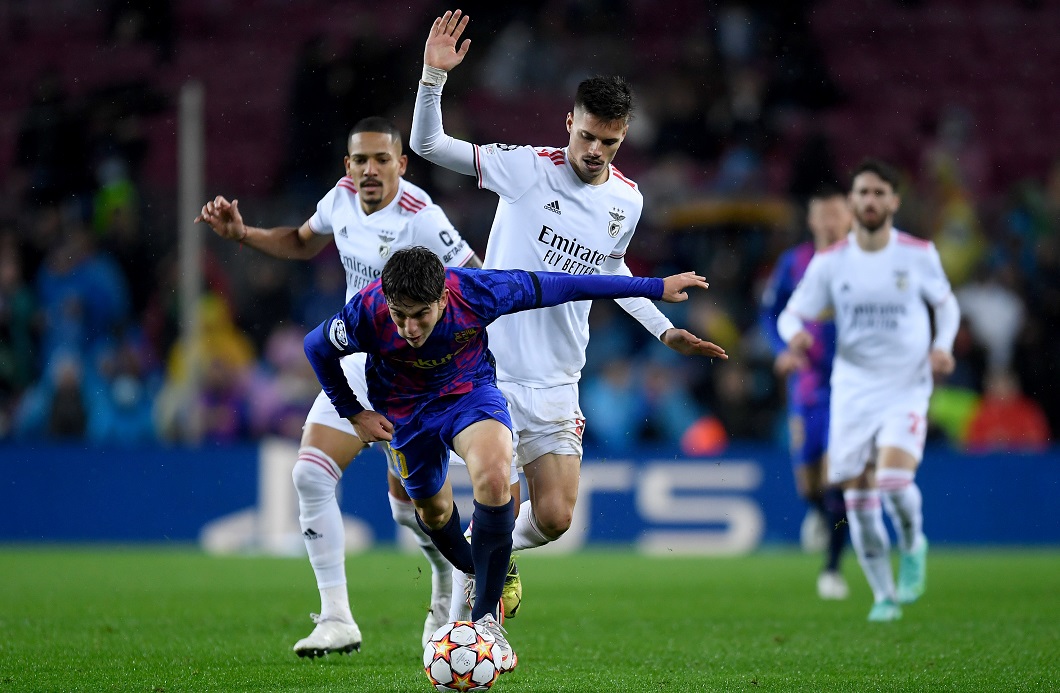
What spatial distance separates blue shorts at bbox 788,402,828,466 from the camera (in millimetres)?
10445

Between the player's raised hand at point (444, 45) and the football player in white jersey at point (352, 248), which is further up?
the player's raised hand at point (444, 45)

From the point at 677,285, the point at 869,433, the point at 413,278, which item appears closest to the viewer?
the point at 413,278

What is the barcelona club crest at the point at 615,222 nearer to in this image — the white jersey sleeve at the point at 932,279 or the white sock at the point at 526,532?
the white sock at the point at 526,532

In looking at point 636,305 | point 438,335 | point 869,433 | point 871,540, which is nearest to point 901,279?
point 869,433

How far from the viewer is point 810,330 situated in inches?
420

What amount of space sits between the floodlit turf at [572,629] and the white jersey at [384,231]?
181 cm

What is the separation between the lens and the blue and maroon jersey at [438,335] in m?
5.67

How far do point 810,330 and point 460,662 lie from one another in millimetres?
6028

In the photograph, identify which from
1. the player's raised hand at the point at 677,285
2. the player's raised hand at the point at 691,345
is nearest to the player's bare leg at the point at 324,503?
the player's raised hand at the point at 691,345

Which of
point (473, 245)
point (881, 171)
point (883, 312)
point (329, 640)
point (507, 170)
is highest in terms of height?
point (473, 245)

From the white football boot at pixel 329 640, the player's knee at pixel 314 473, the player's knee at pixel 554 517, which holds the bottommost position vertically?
the white football boot at pixel 329 640

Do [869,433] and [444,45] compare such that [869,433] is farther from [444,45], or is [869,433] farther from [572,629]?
[444,45]

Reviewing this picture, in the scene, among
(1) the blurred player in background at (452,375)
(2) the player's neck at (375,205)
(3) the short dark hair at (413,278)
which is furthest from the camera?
(2) the player's neck at (375,205)

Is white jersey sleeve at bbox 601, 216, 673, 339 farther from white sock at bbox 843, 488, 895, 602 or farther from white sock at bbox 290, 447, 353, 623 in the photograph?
white sock at bbox 843, 488, 895, 602
